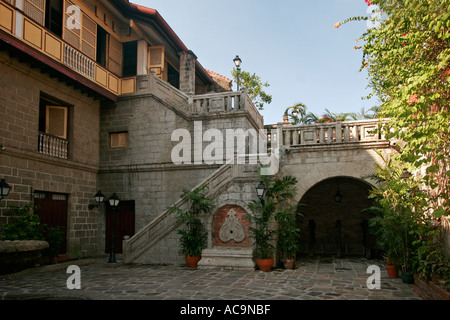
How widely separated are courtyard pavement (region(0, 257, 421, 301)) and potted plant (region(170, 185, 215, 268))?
1.70ft

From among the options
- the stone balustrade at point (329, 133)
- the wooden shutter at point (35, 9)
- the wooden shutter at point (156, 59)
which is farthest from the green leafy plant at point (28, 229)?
the wooden shutter at point (156, 59)

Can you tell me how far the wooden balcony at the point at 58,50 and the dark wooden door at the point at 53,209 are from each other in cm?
430

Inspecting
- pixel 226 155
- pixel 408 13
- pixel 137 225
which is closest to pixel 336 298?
pixel 408 13

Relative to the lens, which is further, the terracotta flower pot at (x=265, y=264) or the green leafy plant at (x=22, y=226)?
the terracotta flower pot at (x=265, y=264)

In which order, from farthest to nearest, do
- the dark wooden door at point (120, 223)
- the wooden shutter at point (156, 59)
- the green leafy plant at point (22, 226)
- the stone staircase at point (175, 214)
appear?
the wooden shutter at point (156, 59) < the dark wooden door at point (120, 223) < the stone staircase at point (175, 214) < the green leafy plant at point (22, 226)

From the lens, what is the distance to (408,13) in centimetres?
620

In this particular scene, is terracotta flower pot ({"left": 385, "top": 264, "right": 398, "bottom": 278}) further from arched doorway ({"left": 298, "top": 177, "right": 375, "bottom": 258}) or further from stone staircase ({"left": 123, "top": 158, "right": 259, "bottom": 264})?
arched doorway ({"left": 298, "top": 177, "right": 375, "bottom": 258})

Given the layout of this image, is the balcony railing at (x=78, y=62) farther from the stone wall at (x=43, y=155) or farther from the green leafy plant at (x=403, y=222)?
the green leafy plant at (x=403, y=222)

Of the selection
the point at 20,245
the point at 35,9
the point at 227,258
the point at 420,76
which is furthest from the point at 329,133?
the point at 35,9

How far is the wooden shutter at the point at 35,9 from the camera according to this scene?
37.4 ft

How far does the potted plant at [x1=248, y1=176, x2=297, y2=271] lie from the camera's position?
10602 mm

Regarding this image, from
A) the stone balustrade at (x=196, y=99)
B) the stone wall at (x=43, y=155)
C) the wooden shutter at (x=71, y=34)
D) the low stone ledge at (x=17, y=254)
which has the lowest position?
the low stone ledge at (x=17, y=254)

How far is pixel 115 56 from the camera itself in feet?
52.5

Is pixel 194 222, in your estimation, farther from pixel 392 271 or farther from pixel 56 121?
pixel 56 121
